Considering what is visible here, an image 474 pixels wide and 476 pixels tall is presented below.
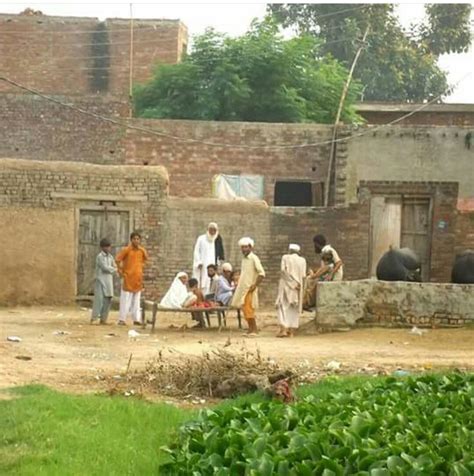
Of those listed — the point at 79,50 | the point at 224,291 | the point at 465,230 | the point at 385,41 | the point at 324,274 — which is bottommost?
the point at 224,291

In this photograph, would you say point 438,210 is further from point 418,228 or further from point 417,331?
point 417,331

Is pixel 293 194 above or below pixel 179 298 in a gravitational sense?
above

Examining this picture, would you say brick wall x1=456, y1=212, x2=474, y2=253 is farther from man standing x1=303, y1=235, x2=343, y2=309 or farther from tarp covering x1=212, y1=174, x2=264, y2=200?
man standing x1=303, y1=235, x2=343, y2=309

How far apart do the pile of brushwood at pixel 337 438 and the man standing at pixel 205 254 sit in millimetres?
10305

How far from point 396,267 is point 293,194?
701 cm

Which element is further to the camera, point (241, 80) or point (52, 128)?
Result: point (241, 80)

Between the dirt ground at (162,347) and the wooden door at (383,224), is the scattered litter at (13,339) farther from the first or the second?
the wooden door at (383,224)

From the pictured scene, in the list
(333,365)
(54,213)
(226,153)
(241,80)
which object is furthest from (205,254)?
(241,80)

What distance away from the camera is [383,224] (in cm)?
2336

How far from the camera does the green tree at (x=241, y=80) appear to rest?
Result: 2917 centimetres

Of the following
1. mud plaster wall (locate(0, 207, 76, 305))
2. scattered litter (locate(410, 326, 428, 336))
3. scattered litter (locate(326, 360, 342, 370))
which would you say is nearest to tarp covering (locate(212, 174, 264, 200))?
mud plaster wall (locate(0, 207, 76, 305))

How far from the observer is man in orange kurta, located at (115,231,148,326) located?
18.7m

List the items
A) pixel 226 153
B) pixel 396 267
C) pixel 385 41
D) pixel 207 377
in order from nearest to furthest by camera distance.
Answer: pixel 207 377, pixel 396 267, pixel 226 153, pixel 385 41

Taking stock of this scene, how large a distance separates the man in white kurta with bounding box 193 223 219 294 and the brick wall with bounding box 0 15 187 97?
1481 centimetres
